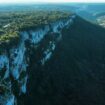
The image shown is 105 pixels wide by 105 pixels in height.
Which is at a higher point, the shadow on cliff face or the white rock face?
the white rock face

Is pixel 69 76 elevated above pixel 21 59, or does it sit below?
below

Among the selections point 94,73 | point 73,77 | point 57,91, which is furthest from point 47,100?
point 94,73

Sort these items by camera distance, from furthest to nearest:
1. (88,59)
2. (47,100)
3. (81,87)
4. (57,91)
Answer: (88,59) < (81,87) < (57,91) < (47,100)

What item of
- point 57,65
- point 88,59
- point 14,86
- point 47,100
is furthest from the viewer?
point 88,59

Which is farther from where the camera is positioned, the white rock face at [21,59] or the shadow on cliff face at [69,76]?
the shadow on cliff face at [69,76]

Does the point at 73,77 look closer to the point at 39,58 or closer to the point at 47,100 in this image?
the point at 39,58

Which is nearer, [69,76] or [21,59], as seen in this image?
[21,59]

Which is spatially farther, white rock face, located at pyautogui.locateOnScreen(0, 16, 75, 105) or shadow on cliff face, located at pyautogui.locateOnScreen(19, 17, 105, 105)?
shadow on cliff face, located at pyautogui.locateOnScreen(19, 17, 105, 105)

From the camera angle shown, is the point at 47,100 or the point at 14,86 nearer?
the point at 14,86
